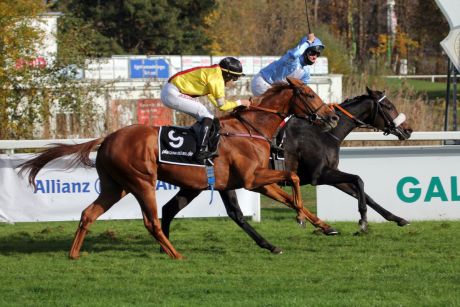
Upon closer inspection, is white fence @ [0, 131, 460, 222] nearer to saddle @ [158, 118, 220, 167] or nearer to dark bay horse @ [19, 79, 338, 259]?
dark bay horse @ [19, 79, 338, 259]

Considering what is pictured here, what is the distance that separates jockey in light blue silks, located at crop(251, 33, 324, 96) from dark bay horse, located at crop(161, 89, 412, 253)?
23.5 inches

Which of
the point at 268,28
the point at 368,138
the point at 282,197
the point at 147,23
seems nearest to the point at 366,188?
the point at 368,138

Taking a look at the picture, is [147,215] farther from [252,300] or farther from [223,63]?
[252,300]

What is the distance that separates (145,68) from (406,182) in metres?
20.7

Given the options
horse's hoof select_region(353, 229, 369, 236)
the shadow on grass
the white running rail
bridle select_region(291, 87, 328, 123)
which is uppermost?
bridle select_region(291, 87, 328, 123)

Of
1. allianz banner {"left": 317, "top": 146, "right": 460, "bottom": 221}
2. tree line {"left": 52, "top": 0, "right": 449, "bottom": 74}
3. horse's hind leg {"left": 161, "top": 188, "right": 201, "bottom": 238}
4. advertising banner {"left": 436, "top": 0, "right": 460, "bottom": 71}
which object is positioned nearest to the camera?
horse's hind leg {"left": 161, "top": 188, "right": 201, "bottom": 238}

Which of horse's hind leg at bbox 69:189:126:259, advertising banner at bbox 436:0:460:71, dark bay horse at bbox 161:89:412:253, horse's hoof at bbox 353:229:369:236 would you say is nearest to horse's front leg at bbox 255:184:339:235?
dark bay horse at bbox 161:89:412:253

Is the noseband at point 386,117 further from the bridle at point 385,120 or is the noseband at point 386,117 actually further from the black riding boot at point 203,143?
the black riding boot at point 203,143

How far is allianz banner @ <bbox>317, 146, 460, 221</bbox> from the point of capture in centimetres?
1236

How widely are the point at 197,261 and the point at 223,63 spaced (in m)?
1.91

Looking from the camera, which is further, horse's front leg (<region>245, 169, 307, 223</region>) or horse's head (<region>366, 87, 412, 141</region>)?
horse's head (<region>366, 87, 412, 141</region>)

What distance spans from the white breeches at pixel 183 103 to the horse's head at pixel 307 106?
0.89 m

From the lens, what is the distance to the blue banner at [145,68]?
106ft

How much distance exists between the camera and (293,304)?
269 inches
